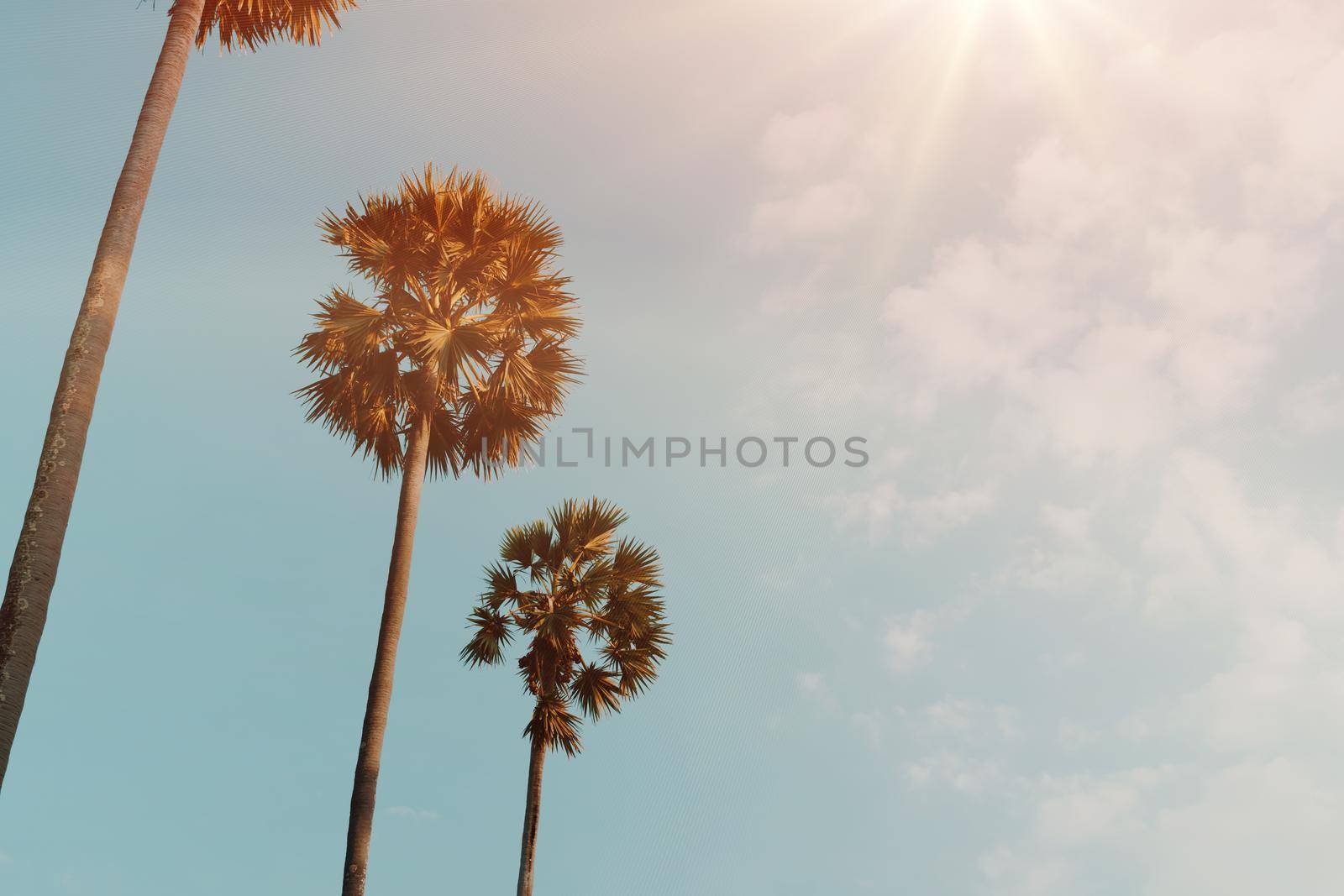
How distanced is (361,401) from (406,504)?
267cm

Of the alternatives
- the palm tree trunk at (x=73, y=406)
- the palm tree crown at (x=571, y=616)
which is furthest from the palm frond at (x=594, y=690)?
the palm tree trunk at (x=73, y=406)

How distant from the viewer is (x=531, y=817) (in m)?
16.8

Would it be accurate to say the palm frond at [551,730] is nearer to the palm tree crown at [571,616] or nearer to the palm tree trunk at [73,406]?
the palm tree crown at [571,616]

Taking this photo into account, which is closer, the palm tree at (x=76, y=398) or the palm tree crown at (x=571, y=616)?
the palm tree at (x=76, y=398)

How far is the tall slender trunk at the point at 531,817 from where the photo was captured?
53.3 ft

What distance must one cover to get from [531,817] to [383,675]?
17.0ft

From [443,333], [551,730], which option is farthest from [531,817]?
[443,333]

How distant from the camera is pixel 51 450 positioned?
28.4ft

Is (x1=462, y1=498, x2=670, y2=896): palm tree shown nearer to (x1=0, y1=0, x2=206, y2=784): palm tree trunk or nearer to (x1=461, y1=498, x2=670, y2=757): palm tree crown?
(x1=461, y1=498, x2=670, y2=757): palm tree crown

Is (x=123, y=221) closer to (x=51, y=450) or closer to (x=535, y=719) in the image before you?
(x=51, y=450)

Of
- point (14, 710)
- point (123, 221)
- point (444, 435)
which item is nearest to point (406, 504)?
point (444, 435)

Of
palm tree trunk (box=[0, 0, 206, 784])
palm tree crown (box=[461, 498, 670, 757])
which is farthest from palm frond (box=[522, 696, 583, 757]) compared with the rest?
palm tree trunk (box=[0, 0, 206, 784])

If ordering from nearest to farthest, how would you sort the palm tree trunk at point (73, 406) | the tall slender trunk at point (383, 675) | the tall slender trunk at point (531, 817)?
the palm tree trunk at point (73, 406)
the tall slender trunk at point (383, 675)
the tall slender trunk at point (531, 817)

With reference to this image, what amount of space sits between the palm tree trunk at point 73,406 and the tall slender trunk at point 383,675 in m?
5.25
